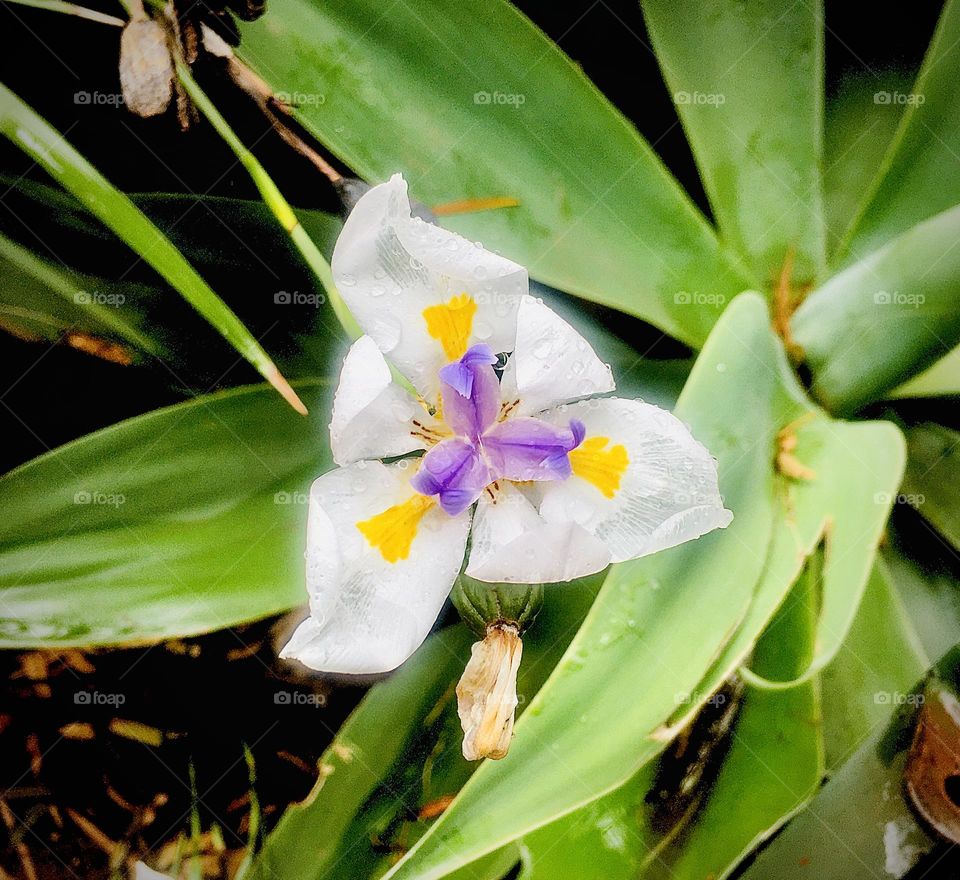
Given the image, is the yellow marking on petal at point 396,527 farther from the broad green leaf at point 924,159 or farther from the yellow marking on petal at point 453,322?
the broad green leaf at point 924,159

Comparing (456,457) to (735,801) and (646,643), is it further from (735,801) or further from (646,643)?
(735,801)

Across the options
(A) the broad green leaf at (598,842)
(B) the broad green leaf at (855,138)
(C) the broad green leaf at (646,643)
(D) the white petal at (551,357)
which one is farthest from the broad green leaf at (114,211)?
(B) the broad green leaf at (855,138)

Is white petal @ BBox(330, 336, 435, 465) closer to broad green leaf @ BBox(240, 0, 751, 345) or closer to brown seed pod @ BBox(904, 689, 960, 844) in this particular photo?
broad green leaf @ BBox(240, 0, 751, 345)

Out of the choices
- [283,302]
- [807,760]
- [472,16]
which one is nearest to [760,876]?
[807,760]

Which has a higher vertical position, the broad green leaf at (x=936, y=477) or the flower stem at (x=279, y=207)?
the flower stem at (x=279, y=207)

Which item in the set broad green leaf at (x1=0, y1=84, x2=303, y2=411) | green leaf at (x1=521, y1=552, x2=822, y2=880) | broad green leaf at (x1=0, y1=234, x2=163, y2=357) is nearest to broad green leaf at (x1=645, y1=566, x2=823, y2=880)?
green leaf at (x1=521, y1=552, x2=822, y2=880)

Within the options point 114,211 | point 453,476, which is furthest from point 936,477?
point 114,211
